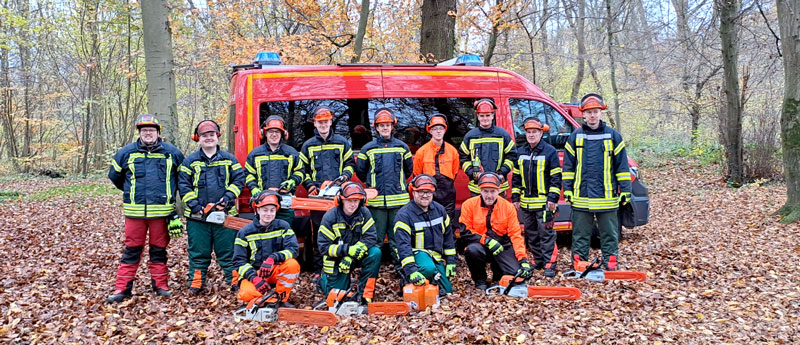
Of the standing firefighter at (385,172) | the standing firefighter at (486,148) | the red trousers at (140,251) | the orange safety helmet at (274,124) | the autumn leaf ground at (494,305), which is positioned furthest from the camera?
the standing firefighter at (486,148)

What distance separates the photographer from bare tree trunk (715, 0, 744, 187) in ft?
35.9

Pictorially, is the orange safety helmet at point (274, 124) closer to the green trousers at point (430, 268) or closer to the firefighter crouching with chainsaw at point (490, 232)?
the green trousers at point (430, 268)

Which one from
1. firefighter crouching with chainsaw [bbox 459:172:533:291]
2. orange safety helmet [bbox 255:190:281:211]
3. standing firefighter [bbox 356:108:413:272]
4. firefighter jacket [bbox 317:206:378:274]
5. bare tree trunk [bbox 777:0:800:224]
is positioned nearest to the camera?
orange safety helmet [bbox 255:190:281:211]

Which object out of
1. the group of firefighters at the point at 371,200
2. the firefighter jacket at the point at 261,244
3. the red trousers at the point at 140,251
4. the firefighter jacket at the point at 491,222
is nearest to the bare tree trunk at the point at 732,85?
the group of firefighters at the point at 371,200

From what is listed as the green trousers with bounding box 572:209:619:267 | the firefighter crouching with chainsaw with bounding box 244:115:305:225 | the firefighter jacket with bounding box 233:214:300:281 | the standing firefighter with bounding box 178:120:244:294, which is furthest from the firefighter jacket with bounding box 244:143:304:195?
the green trousers with bounding box 572:209:619:267

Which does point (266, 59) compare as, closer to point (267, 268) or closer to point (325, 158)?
point (325, 158)

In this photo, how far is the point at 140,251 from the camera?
502 centimetres

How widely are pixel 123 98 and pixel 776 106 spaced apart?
21969 millimetres

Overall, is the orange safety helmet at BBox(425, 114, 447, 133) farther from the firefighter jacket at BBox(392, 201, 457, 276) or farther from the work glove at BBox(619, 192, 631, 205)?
the work glove at BBox(619, 192, 631, 205)

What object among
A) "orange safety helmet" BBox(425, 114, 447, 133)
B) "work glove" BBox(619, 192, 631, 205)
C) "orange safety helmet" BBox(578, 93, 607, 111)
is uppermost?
"orange safety helmet" BBox(578, 93, 607, 111)

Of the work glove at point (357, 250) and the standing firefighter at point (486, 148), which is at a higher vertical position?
the standing firefighter at point (486, 148)

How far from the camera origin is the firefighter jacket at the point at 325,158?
5414 mm

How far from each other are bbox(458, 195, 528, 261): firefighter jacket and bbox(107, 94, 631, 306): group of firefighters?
0.4 inches

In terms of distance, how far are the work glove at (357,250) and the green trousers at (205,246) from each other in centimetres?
131
